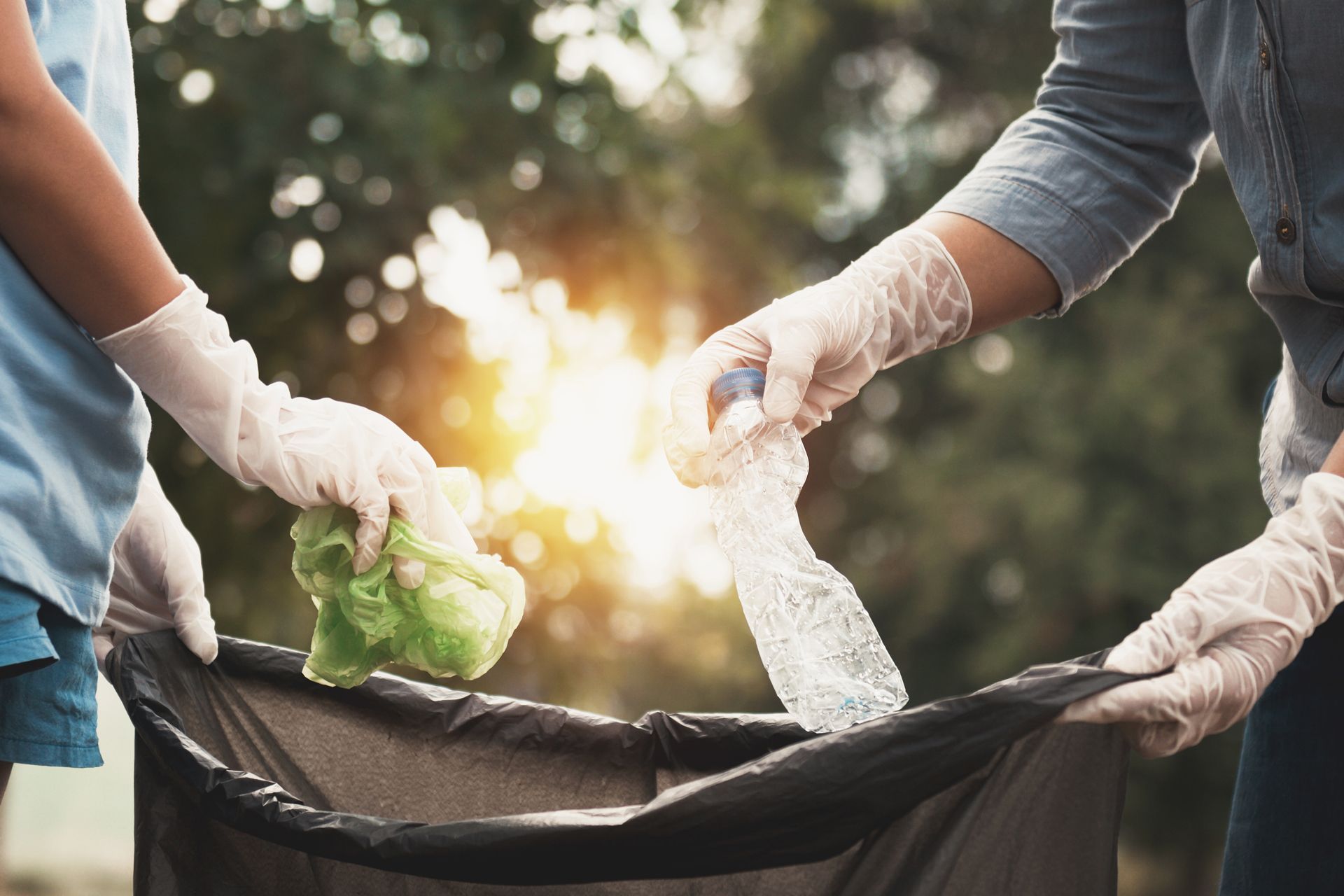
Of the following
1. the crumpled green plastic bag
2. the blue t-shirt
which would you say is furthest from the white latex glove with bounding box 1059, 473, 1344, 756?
the blue t-shirt

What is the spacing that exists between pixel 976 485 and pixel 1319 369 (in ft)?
35.9

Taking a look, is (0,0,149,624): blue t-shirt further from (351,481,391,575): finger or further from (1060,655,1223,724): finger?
(1060,655,1223,724): finger

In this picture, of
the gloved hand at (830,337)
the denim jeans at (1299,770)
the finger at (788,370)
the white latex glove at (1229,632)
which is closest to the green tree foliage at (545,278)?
the gloved hand at (830,337)

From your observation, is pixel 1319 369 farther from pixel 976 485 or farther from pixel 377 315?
pixel 976 485

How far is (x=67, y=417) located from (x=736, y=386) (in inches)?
33.6

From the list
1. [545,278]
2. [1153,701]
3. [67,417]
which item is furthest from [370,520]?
[545,278]

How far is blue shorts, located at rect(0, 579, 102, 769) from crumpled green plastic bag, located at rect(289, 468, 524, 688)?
0.89 feet

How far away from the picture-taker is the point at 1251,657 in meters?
1.29

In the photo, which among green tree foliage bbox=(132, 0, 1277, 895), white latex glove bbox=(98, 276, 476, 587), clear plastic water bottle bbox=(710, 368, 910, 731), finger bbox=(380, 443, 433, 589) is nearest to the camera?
white latex glove bbox=(98, 276, 476, 587)

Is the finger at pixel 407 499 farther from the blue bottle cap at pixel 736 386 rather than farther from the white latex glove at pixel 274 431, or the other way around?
the blue bottle cap at pixel 736 386

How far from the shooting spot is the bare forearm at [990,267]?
6.08 ft

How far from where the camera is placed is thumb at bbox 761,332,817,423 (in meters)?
1.74

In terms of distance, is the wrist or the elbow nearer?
the elbow

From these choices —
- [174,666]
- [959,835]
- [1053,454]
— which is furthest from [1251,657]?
[1053,454]
